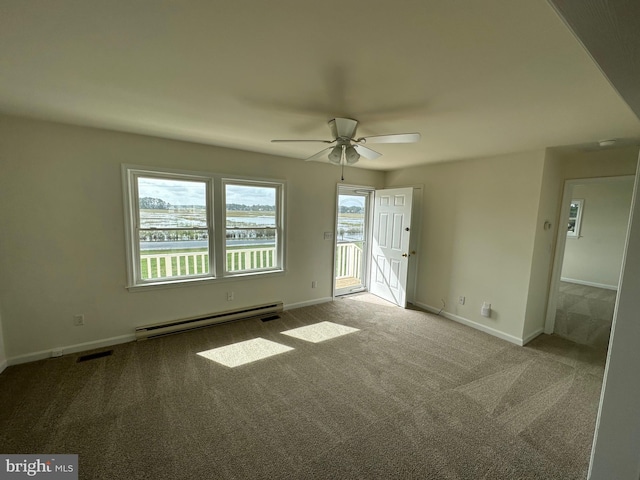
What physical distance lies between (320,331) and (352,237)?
2.27 meters

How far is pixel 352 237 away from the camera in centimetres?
521

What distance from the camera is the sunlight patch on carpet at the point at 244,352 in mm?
2750

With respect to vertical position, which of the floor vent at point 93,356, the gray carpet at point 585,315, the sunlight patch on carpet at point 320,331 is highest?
the gray carpet at point 585,315

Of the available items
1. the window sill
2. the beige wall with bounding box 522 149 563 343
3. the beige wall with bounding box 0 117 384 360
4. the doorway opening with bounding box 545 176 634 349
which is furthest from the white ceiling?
the doorway opening with bounding box 545 176 634 349

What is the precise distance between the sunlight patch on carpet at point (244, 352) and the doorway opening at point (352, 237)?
6.25 feet

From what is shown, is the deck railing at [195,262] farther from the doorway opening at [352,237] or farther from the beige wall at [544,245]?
the beige wall at [544,245]

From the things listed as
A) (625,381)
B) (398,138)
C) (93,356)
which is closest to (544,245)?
(625,381)

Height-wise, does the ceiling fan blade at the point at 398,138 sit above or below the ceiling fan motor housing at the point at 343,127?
below

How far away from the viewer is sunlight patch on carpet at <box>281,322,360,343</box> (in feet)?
10.8

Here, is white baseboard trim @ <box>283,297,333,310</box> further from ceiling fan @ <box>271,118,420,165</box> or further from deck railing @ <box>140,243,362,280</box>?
ceiling fan @ <box>271,118,420,165</box>

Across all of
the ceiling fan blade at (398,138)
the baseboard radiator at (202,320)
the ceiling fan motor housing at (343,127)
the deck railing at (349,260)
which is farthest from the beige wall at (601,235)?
the baseboard radiator at (202,320)

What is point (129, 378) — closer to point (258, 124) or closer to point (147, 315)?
point (147, 315)

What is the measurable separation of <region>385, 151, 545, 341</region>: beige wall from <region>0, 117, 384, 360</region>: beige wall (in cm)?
320

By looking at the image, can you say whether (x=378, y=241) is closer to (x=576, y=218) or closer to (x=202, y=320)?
(x=202, y=320)
